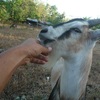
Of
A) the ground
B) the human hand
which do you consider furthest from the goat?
the ground

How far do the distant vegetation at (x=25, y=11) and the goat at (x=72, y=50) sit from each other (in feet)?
69.7

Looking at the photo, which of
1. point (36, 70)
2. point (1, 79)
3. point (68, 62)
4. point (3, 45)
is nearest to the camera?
point (1, 79)

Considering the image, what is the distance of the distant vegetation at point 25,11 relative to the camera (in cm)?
2552

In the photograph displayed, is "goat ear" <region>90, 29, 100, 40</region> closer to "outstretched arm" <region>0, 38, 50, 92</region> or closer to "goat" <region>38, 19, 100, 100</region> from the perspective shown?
"goat" <region>38, 19, 100, 100</region>

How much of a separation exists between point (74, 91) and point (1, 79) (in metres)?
1.69

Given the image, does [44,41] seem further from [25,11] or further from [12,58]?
[25,11]

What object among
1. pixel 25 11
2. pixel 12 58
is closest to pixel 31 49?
pixel 12 58

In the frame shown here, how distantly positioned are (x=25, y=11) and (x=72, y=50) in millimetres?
25973

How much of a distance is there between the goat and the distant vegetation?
2125 centimetres

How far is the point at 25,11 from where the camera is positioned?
28.5 metres

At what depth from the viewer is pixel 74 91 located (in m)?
3.22

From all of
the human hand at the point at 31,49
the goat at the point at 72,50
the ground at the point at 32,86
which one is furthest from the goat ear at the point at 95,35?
the ground at the point at 32,86

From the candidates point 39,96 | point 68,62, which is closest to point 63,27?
point 68,62

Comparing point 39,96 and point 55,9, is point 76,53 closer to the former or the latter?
point 39,96
